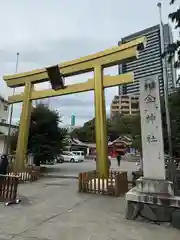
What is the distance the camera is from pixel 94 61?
465 inches

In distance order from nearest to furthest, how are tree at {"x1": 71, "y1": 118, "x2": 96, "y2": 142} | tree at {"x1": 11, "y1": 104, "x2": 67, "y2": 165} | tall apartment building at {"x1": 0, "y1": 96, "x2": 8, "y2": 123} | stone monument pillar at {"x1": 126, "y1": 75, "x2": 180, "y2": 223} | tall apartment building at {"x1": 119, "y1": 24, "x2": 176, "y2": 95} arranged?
stone monument pillar at {"x1": 126, "y1": 75, "x2": 180, "y2": 223} < tall apartment building at {"x1": 119, "y1": 24, "x2": 176, "y2": 95} < tree at {"x1": 11, "y1": 104, "x2": 67, "y2": 165} < tall apartment building at {"x1": 0, "y1": 96, "x2": 8, "y2": 123} < tree at {"x1": 71, "y1": 118, "x2": 96, "y2": 142}

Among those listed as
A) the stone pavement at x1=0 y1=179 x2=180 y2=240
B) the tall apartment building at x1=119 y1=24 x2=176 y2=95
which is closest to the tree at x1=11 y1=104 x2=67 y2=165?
the tall apartment building at x1=119 y1=24 x2=176 y2=95

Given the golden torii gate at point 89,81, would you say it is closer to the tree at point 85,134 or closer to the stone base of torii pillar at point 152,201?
the stone base of torii pillar at point 152,201

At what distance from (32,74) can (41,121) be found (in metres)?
5.48

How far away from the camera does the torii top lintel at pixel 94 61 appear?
420 inches

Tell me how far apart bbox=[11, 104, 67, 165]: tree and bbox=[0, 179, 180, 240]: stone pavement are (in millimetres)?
10490

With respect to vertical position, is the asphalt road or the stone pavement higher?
the asphalt road

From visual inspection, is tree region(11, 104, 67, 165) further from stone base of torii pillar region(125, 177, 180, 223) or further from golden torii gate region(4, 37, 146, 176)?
stone base of torii pillar region(125, 177, 180, 223)

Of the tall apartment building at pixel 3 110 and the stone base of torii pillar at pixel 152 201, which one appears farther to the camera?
the tall apartment building at pixel 3 110

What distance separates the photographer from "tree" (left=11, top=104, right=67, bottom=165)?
18.5 m

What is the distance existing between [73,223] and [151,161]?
247 cm

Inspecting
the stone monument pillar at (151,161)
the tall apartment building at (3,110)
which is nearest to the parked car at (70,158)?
the tall apartment building at (3,110)

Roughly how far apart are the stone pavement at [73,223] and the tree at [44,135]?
1049cm

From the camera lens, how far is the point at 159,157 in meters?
5.98
